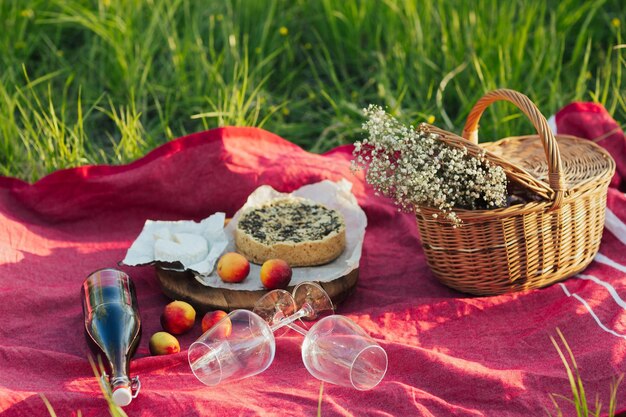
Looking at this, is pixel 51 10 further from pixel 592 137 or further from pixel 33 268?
pixel 592 137

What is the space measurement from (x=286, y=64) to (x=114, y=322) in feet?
8.64

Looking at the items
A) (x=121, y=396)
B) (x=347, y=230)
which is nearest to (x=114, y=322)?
(x=121, y=396)

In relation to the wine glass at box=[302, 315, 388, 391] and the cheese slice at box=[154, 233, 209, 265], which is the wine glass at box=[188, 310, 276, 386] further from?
the cheese slice at box=[154, 233, 209, 265]

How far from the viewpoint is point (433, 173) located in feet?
8.58

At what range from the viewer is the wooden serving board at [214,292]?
278 centimetres

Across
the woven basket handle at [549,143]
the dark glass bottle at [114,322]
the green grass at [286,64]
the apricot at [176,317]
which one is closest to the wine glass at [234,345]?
the dark glass bottle at [114,322]

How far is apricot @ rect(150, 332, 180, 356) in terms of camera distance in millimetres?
2572

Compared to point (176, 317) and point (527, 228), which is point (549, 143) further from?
point (176, 317)

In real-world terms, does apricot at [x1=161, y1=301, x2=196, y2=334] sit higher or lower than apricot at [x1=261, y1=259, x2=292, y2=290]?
lower

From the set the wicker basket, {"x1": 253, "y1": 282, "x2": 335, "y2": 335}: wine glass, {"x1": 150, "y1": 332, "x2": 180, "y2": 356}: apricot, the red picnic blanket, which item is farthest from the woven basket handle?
{"x1": 150, "y1": 332, "x2": 180, "y2": 356}: apricot

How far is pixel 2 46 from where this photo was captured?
455 cm

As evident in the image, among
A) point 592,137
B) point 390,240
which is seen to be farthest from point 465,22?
point 390,240

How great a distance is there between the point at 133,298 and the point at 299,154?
4.17ft

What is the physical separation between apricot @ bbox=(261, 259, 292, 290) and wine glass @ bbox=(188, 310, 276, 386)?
1.51 ft
